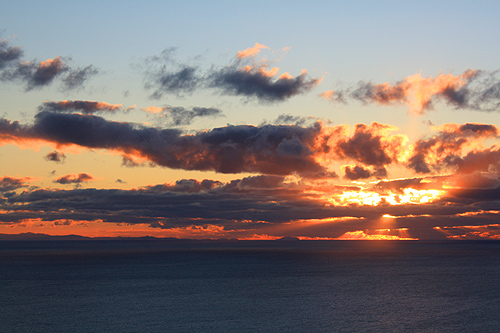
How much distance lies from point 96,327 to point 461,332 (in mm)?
40280

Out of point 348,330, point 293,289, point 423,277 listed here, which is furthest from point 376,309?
point 423,277

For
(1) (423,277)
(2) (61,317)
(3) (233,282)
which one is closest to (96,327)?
(2) (61,317)

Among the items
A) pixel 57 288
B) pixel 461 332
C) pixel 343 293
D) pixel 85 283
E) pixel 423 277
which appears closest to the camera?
pixel 461 332

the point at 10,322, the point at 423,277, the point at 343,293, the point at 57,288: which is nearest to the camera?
the point at 10,322

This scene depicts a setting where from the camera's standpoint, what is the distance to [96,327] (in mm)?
58562

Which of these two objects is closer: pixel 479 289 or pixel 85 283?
pixel 479 289

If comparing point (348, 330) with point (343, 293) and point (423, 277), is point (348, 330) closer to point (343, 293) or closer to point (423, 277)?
point (343, 293)

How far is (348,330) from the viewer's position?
58.7 metres

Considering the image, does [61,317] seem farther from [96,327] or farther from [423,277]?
Result: [423,277]

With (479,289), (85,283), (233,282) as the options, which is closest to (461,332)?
(479,289)

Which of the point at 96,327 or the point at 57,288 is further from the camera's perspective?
the point at 57,288

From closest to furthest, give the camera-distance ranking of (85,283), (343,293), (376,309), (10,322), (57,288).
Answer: (10,322) < (376,309) < (343,293) < (57,288) < (85,283)

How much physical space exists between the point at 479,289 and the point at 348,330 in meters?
51.1

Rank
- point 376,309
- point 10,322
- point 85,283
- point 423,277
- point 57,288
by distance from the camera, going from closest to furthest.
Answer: point 10,322
point 376,309
point 57,288
point 85,283
point 423,277
